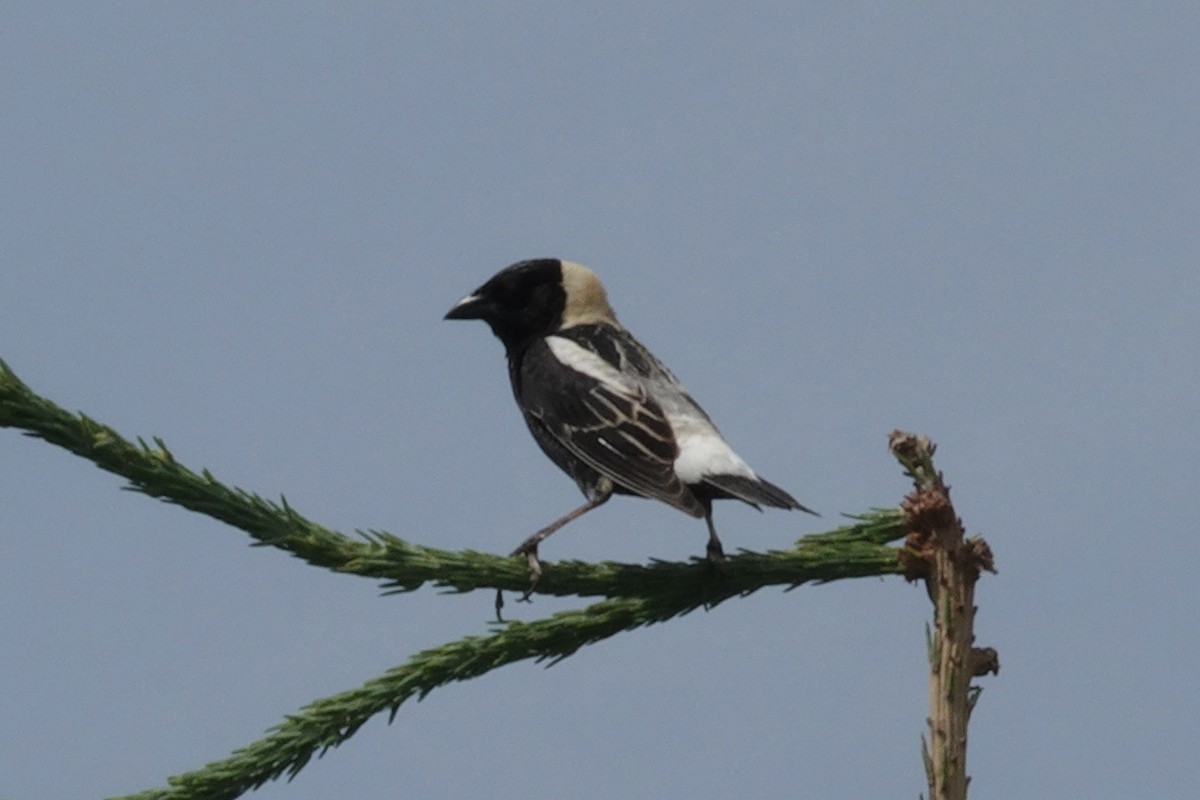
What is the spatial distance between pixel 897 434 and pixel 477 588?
1218mm

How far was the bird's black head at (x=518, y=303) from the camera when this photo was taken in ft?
25.9

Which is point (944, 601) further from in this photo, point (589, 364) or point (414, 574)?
point (589, 364)

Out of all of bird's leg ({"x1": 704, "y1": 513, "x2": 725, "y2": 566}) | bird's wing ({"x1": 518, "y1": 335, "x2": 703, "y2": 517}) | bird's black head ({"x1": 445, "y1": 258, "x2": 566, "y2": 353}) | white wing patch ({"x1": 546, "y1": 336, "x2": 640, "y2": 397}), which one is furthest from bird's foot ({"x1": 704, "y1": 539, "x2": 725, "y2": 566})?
bird's black head ({"x1": 445, "y1": 258, "x2": 566, "y2": 353})

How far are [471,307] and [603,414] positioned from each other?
5.62 ft

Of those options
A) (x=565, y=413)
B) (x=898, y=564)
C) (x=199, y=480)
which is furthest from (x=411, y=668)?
(x=565, y=413)

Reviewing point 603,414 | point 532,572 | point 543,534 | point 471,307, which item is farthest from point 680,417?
point 532,572

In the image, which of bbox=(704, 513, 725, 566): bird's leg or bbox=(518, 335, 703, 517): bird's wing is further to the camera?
bbox=(518, 335, 703, 517): bird's wing

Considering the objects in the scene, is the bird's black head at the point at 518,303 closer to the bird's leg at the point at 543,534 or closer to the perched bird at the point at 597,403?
the perched bird at the point at 597,403

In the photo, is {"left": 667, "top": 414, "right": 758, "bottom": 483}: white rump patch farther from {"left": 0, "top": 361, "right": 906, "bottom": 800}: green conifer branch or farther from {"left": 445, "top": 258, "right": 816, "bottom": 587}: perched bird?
{"left": 0, "top": 361, "right": 906, "bottom": 800}: green conifer branch

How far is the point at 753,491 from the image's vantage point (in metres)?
5.59

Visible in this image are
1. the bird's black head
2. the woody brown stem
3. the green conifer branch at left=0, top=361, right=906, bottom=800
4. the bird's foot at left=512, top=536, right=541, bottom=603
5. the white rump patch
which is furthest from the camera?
the bird's black head

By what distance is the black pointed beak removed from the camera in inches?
312

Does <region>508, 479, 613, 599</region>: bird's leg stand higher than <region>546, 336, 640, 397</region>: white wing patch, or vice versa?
<region>546, 336, 640, 397</region>: white wing patch

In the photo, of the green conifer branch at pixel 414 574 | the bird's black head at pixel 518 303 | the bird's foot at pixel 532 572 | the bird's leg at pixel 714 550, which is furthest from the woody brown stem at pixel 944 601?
the bird's black head at pixel 518 303
